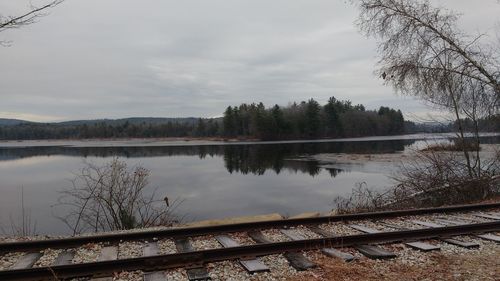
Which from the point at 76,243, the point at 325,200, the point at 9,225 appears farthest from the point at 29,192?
the point at 76,243

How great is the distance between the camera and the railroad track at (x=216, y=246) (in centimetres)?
562

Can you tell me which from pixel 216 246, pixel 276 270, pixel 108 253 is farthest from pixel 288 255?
pixel 108 253

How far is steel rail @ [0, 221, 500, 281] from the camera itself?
5.37 meters

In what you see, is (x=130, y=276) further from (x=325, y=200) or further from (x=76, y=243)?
(x=325, y=200)

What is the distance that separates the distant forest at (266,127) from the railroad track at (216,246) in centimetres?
9528

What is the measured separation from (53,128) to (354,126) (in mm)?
122929

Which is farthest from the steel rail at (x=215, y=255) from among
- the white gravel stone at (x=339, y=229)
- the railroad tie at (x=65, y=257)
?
the white gravel stone at (x=339, y=229)

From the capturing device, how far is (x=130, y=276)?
5488 mm

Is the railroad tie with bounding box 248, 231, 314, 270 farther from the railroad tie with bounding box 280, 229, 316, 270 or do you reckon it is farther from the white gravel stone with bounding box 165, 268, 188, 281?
the white gravel stone with bounding box 165, 268, 188, 281

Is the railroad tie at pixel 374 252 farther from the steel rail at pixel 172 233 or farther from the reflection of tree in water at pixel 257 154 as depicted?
the reflection of tree in water at pixel 257 154

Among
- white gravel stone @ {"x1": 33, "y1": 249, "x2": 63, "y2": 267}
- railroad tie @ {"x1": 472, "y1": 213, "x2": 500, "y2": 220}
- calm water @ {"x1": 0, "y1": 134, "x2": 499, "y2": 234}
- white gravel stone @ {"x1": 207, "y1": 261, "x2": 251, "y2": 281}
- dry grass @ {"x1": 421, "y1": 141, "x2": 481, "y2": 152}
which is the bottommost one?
calm water @ {"x1": 0, "y1": 134, "x2": 499, "y2": 234}

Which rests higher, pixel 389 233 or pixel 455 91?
pixel 455 91

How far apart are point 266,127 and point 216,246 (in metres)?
97.3

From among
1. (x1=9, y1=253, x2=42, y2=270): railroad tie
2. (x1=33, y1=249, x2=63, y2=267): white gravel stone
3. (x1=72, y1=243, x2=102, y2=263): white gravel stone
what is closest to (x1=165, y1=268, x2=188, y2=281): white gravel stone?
(x1=72, y1=243, x2=102, y2=263): white gravel stone
